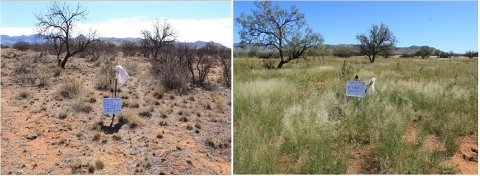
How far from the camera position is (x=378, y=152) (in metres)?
4.02

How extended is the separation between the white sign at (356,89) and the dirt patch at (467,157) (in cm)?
150

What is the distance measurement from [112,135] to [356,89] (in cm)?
431

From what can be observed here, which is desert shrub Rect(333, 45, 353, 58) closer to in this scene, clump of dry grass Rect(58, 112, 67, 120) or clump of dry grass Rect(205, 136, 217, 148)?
clump of dry grass Rect(205, 136, 217, 148)

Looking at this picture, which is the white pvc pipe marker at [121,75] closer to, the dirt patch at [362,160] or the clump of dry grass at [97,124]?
the clump of dry grass at [97,124]

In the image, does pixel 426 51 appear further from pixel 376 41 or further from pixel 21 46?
pixel 21 46

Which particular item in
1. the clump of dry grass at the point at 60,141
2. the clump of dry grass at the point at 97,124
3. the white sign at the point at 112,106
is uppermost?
the white sign at the point at 112,106

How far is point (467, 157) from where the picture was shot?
4301 mm

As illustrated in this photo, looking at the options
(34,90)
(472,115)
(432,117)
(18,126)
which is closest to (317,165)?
(432,117)

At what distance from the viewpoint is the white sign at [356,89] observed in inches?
214

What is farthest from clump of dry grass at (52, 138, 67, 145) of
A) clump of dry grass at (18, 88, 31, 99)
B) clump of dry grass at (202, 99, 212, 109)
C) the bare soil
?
clump of dry grass at (18, 88, 31, 99)

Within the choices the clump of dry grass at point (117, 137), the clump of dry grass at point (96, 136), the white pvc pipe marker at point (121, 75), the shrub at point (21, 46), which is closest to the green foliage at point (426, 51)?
the shrub at point (21, 46)

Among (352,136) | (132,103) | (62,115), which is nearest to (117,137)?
(62,115)

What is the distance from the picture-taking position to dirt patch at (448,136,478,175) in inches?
157

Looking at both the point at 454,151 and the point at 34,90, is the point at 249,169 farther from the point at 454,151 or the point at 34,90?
the point at 34,90
